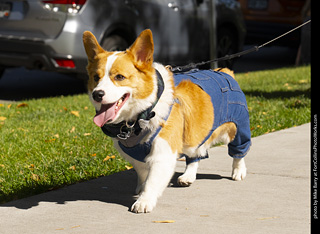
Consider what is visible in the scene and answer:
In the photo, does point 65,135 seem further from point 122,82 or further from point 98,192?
point 122,82

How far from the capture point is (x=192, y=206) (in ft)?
14.8

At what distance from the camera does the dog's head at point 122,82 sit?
165 inches

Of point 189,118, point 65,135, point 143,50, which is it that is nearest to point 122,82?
point 143,50

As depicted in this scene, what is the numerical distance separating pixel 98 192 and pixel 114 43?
5.35 meters

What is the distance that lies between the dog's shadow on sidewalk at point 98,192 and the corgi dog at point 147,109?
6.9 inches

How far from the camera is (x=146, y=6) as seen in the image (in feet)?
33.7

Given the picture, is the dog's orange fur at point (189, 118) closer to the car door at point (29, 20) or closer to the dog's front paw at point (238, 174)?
the dog's front paw at point (238, 174)

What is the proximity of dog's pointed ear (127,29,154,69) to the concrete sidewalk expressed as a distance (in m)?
1.04

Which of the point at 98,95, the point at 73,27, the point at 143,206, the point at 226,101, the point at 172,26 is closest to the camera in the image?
the point at 98,95

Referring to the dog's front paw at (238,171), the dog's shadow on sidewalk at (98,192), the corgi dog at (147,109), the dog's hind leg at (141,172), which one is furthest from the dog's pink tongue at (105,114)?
the dog's front paw at (238,171)

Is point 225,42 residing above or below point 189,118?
below

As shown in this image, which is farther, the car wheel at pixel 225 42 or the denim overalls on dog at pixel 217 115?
the car wheel at pixel 225 42

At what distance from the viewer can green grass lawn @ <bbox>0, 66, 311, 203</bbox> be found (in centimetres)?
529
